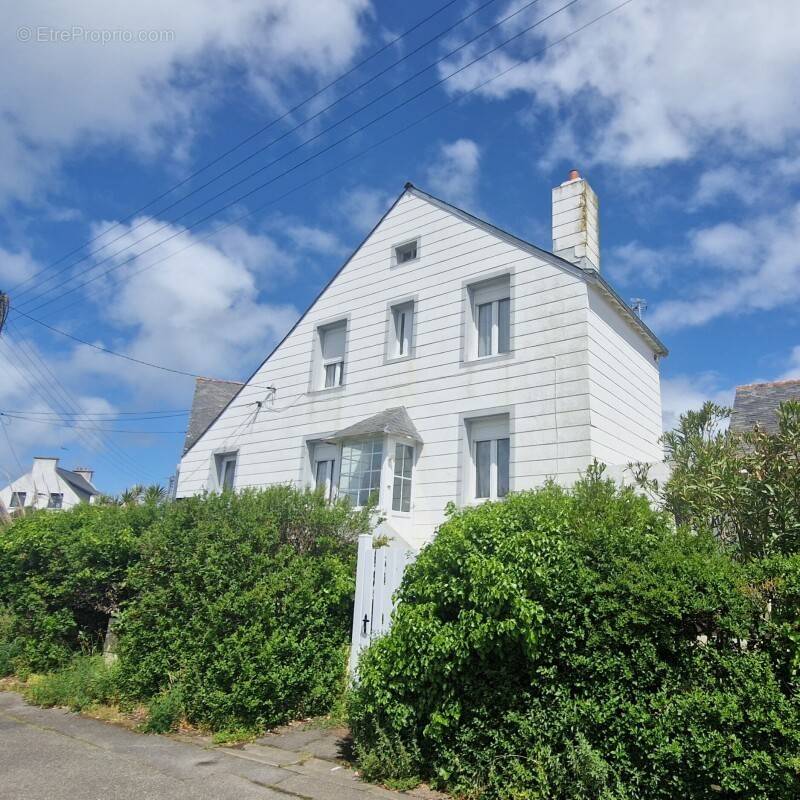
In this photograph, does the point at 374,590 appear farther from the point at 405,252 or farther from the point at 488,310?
the point at 405,252

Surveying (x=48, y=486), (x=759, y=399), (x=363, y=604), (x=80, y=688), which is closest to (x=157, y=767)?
(x=363, y=604)

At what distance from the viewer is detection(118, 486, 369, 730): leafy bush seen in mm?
6520

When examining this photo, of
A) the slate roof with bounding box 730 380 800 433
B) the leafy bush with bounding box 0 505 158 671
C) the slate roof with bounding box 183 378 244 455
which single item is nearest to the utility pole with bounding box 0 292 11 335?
the slate roof with bounding box 183 378 244 455

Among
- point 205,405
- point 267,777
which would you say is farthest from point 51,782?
point 205,405

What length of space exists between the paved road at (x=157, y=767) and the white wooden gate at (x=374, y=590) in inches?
41.3

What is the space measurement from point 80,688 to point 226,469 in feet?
32.7

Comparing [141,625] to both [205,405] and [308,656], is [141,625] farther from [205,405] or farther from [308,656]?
[205,405]

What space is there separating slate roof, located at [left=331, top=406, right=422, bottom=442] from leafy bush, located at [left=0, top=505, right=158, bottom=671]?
481cm

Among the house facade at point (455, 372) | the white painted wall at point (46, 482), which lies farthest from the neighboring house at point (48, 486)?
the house facade at point (455, 372)

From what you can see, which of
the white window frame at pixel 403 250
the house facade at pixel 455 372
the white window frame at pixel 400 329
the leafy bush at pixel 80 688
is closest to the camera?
the leafy bush at pixel 80 688

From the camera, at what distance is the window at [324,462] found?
1464 centimetres

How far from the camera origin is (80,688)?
7469mm

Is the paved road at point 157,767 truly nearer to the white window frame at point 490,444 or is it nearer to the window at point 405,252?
the white window frame at point 490,444

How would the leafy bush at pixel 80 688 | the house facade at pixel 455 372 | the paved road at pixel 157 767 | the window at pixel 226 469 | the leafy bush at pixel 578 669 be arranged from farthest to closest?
the window at pixel 226 469 → the house facade at pixel 455 372 → the leafy bush at pixel 80 688 → the paved road at pixel 157 767 → the leafy bush at pixel 578 669
